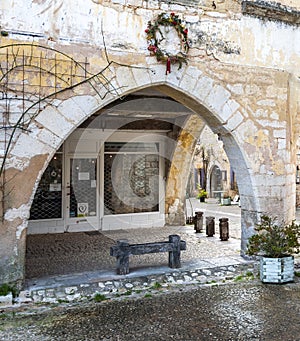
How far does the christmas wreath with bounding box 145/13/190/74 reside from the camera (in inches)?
185

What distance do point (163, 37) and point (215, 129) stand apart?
1.43 m

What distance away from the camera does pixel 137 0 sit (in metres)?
4.67

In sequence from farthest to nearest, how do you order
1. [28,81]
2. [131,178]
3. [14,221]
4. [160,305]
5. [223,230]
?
1. [131,178]
2. [223,230]
3. [28,81]
4. [14,221]
5. [160,305]

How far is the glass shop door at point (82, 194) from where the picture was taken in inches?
319

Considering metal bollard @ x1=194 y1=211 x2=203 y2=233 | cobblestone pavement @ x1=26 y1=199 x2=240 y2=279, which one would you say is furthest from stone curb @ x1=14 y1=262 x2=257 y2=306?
metal bollard @ x1=194 y1=211 x2=203 y2=233

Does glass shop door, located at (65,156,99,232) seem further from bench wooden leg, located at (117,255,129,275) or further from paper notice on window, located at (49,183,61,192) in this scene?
bench wooden leg, located at (117,255,129,275)

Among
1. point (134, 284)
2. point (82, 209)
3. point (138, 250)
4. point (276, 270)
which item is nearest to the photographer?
point (134, 284)

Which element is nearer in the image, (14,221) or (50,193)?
(14,221)

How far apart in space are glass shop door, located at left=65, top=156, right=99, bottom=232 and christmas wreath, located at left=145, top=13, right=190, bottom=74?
391 centimetres

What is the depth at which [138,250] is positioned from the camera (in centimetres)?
476

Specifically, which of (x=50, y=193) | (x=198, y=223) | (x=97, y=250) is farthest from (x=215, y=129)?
(x=50, y=193)

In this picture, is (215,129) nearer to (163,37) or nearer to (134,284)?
(163,37)

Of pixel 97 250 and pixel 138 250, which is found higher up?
pixel 138 250

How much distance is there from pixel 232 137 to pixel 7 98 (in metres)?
2.83
